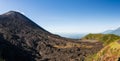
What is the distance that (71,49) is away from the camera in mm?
177625

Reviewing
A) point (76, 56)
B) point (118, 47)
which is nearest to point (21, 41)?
point (76, 56)

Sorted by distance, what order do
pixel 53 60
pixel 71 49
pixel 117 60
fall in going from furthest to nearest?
1. pixel 71 49
2. pixel 53 60
3. pixel 117 60

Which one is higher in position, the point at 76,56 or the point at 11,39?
the point at 11,39

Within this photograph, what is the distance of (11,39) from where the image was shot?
7264 inches

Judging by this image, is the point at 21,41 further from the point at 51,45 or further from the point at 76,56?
the point at 76,56

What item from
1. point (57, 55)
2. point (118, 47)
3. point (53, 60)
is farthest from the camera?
point (57, 55)

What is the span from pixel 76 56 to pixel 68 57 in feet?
18.8

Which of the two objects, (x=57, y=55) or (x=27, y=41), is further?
(x=27, y=41)

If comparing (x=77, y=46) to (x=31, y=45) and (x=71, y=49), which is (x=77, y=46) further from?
(x=31, y=45)

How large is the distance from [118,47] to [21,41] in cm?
11630

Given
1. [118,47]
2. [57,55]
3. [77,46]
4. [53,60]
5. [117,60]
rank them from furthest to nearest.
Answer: [77,46], [57,55], [53,60], [118,47], [117,60]

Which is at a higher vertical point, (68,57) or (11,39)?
(11,39)

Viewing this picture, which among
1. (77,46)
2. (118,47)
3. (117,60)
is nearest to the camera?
(117,60)

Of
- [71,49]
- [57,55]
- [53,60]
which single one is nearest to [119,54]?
[53,60]
